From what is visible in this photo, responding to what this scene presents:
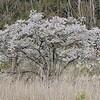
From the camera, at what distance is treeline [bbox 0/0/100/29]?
658 inches

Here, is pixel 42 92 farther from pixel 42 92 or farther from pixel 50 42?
pixel 50 42

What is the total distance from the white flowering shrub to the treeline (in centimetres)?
900

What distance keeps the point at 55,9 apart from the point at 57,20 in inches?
415

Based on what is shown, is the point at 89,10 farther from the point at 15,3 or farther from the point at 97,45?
the point at 97,45

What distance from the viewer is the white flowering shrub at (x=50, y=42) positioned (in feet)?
23.5

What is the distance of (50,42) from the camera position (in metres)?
7.18

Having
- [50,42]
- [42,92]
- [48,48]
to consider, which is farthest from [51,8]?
[42,92]

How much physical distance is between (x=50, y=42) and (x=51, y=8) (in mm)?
10605

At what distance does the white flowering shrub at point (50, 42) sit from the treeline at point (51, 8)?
9.00 metres

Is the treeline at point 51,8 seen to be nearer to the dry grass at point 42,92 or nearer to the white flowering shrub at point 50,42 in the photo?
the white flowering shrub at point 50,42

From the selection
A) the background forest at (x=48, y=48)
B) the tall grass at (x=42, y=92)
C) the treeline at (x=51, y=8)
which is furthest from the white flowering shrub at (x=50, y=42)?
the treeline at (x=51, y=8)

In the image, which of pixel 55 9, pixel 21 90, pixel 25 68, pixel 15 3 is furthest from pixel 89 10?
pixel 21 90

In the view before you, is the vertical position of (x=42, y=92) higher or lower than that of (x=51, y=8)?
lower

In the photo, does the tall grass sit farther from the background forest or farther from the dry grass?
the background forest
